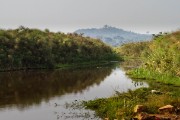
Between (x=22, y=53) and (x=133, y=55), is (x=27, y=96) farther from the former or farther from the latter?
(x=133, y=55)

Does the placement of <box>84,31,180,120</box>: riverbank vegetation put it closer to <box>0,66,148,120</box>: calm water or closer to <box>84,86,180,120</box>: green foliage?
<box>84,86,180,120</box>: green foliage

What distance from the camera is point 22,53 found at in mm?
109438

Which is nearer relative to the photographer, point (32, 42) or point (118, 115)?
point (118, 115)

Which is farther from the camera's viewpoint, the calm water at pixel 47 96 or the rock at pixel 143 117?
the calm water at pixel 47 96

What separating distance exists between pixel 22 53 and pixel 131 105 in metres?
75.2

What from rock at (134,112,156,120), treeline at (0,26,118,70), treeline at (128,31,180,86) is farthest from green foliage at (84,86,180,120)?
treeline at (0,26,118,70)

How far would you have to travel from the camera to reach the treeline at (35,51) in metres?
105

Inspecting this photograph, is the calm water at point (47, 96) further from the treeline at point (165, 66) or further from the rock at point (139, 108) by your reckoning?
the rock at point (139, 108)

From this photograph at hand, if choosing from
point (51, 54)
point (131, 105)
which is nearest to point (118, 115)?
point (131, 105)

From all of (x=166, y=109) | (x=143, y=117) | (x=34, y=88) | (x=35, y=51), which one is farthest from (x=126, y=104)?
(x=35, y=51)

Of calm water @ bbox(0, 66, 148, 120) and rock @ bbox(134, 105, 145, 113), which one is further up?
rock @ bbox(134, 105, 145, 113)

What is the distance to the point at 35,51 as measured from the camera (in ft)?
372

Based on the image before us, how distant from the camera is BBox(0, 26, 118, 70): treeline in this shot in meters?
105

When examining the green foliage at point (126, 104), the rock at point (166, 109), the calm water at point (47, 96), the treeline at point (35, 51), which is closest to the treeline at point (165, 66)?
the calm water at point (47, 96)
